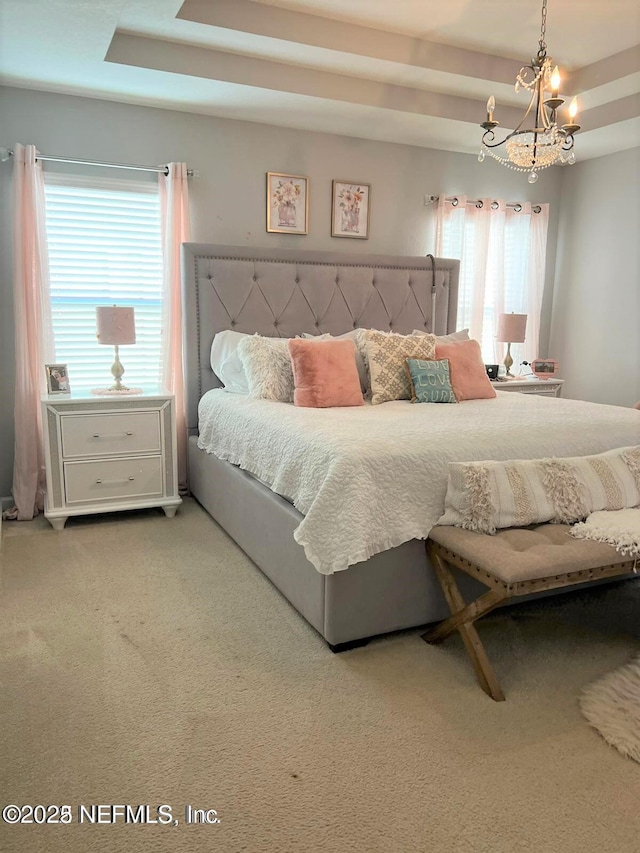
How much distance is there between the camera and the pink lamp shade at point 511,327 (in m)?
4.42

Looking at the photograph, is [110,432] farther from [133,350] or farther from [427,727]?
[427,727]

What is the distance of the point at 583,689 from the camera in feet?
6.46

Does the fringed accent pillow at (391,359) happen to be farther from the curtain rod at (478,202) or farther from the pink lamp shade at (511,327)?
the curtain rod at (478,202)

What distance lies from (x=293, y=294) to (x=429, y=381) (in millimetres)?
1249

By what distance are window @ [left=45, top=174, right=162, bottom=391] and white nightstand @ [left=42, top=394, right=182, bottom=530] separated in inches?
17.4

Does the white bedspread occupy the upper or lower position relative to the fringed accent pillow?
lower

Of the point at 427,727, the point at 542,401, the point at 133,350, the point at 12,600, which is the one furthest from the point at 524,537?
the point at 133,350

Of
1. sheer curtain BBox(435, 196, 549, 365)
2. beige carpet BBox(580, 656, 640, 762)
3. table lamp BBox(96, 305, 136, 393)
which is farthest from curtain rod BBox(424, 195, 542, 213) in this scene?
beige carpet BBox(580, 656, 640, 762)

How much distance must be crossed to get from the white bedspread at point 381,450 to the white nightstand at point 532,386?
3.80 ft

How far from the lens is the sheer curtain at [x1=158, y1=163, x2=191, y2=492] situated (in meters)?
3.68

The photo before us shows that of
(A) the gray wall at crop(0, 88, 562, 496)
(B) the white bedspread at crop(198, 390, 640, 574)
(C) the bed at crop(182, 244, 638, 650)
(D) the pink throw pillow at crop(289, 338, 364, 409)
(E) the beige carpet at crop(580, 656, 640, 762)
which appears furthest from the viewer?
(A) the gray wall at crop(0, 88, 562, 496)

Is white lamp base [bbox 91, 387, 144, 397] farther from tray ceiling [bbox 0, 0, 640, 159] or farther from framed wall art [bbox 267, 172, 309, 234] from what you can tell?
tray ceiling [bbox 0, 0, 640, 159]

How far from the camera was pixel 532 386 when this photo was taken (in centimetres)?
438

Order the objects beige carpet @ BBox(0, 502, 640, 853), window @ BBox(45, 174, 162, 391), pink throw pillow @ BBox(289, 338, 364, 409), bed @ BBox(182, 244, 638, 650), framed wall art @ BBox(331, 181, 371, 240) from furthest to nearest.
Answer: framed wall art @ BBox(331, 181, 371, 240), window @ BBox(45, 174, 162, 391), pink throw pillow @ BBox(289, 338, 364, 409), bed @ BBox(182, 244, 638, 650), beige carpet @ BBox(0, 502, 640, 853)
